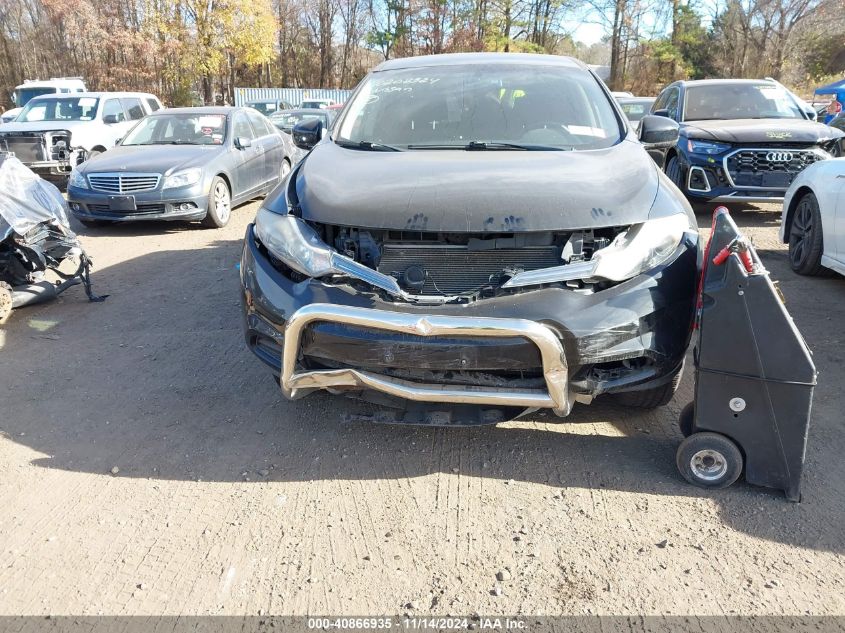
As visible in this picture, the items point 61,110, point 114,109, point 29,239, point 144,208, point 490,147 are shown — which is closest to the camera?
point 490,147

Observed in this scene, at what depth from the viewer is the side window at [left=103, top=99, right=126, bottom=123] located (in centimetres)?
1295

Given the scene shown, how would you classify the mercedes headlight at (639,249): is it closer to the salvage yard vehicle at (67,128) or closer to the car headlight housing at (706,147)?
the car headlight housing at (706,147)

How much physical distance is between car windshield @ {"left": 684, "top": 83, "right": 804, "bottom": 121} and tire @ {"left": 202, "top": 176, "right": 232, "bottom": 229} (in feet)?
A: 21.0

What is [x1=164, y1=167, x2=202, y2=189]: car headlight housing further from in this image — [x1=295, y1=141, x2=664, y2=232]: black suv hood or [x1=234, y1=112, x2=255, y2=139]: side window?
[x1=295, y1=141, x2=664, y2=232]: black suv hood

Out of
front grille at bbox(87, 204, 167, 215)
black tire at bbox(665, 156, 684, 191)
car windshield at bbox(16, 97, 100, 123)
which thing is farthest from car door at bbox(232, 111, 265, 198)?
black tire at bbox(665, 156, 684, 191)

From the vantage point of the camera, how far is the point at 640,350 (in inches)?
108

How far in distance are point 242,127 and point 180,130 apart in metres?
0.88

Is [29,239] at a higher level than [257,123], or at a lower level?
lower

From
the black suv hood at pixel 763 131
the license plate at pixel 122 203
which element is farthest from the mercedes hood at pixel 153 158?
the black suv hood at pixel 763 131

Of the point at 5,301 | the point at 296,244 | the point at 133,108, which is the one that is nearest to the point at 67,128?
the point at 133,108

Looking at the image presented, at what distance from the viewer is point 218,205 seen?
8.66 metres

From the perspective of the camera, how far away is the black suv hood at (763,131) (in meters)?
7.77

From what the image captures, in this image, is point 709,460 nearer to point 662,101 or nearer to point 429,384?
point 429,384

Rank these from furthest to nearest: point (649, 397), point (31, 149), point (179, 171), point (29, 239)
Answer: point (31, 149)
point (179, 171)
point (29, 239)
point (649, 397)
